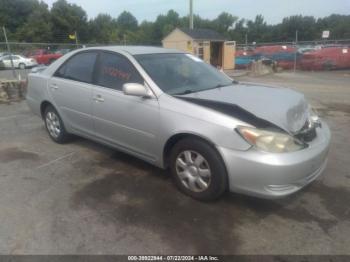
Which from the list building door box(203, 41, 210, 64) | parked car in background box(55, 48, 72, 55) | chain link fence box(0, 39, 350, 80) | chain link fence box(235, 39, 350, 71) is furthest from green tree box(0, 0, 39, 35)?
chain link fence box(235, 39, 350, 71)

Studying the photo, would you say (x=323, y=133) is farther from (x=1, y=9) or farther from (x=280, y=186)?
(x=1, y=9)

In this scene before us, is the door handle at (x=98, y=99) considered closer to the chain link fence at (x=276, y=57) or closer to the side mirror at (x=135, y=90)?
the side mirror at (x=135, y=90)

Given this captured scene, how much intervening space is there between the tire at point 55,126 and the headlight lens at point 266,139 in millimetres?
3266

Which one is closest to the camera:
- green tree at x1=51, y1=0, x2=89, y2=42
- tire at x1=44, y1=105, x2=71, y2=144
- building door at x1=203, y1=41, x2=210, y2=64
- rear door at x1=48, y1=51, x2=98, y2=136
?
rear door at x1=48, y1=51, x2=98, y2=136

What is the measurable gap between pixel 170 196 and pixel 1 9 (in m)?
71.3

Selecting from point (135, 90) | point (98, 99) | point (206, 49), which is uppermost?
point (206, 49)

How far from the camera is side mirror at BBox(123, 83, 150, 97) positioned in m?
3.38

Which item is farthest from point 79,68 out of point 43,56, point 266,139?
point 43,56

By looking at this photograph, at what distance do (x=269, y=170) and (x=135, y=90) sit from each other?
1640 mm

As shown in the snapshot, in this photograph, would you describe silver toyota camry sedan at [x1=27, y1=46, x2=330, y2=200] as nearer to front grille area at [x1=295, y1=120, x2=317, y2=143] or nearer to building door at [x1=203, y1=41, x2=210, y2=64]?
front grille area at [x1=295, y1=120, x2=317, y2=143]

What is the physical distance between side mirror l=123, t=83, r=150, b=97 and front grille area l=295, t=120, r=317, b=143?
65.1 inches

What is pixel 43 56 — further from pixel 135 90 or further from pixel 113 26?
pixel 113 26

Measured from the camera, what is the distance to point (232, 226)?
288cm

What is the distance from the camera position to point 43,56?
25.9 metres
